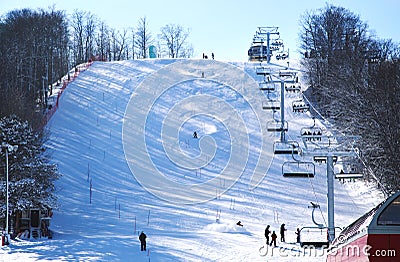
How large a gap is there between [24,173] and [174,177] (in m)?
9.93

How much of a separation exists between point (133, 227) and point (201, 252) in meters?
5.77

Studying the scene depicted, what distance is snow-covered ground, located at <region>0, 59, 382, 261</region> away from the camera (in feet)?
72.6

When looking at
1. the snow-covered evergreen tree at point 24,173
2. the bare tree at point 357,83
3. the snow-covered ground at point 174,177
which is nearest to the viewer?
the snow-covered ground at point 174,177

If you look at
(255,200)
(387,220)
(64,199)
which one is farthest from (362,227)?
(64,199)

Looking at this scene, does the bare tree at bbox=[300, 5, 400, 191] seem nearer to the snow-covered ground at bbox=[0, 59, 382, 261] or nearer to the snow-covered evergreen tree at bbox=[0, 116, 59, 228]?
the snow-covered ground at bbox=[0, 59, 382, 261]

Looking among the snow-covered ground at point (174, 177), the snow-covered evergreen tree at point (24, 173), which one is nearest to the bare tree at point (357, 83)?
the snow-covered ground at point (174, 177)

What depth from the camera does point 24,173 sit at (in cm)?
2580

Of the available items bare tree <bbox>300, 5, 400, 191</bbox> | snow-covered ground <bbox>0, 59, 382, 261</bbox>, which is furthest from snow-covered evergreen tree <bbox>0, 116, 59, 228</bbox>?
bare tree <bbox>300, 5, 400, 191</bbox>

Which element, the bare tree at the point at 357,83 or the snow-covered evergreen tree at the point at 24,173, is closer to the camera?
the snow-covered evergreen tree at the point at 24,173

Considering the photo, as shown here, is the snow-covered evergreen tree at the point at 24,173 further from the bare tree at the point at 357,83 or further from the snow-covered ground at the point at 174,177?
the bare tree at the point at 357,83

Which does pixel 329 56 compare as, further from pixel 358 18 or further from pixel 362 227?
pixel 362 227

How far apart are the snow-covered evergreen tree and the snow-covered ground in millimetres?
1830

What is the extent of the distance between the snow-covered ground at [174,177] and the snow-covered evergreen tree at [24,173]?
1.83m

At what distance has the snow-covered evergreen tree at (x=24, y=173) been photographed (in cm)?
2473
